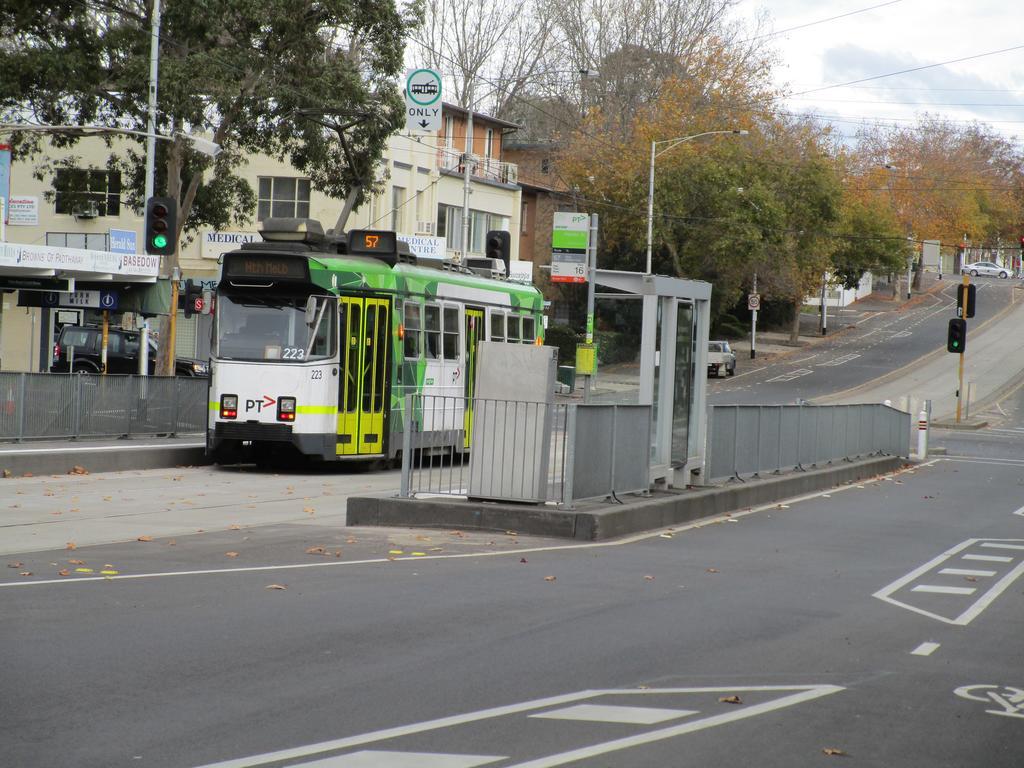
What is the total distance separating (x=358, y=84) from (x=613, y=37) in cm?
4408

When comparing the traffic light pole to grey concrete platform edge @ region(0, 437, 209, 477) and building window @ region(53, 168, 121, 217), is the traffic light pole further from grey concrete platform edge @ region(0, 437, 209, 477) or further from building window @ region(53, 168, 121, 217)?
building window @ region(53, 168, 121, 217)

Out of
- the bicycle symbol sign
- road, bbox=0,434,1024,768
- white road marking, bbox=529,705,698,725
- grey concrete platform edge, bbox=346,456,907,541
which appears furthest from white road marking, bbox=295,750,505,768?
grey concrete platform edge, bbox=346,456,907,541

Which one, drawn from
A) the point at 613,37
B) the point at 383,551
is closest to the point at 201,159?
the point at 383,551

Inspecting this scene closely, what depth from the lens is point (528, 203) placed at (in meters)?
71.1

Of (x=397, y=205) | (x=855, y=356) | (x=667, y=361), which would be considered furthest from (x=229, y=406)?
(x=855, y=356)

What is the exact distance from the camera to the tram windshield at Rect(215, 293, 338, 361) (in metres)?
21.1

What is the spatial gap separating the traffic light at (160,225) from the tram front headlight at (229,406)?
446cm

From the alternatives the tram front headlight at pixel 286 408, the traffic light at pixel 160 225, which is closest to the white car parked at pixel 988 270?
the traffic light at pixel 160 225

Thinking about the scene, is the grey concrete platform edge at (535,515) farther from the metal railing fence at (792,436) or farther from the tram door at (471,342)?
the tram door at (471,342)

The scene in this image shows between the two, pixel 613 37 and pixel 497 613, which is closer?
pixel 497 613

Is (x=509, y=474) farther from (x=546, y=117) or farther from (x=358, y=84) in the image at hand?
(x=546, y=117)

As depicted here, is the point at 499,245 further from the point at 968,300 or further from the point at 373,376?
the point at 968,300

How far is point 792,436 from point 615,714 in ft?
53.7

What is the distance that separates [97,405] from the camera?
24.0m
